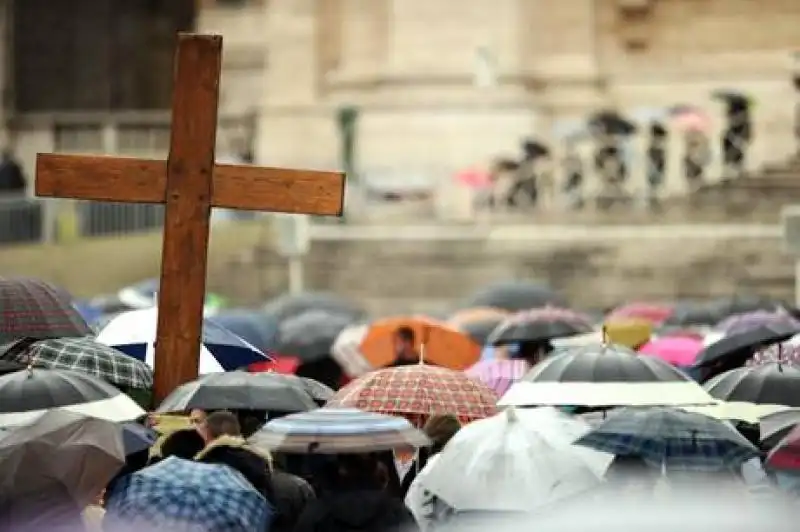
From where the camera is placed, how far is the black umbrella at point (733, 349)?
36.6 ft

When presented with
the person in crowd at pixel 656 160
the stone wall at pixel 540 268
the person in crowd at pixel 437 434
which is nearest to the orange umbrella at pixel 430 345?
the person in crowd at pixel 437 434

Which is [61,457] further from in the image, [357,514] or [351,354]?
[351,354]

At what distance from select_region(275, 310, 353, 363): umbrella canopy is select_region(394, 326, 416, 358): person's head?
704 millimetres

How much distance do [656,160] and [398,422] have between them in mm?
22351

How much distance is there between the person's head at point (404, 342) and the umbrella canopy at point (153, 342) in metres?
1.70

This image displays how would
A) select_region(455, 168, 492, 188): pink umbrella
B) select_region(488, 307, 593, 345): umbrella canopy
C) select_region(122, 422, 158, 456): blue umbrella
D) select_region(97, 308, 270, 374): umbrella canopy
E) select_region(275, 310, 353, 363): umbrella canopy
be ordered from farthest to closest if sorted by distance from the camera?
select_region(455, 168, 492, 188): pink umbrella → select_region(275, 310, 353, 363): umbrella canopy → select_region(488, 307, 593, 345): umbrella canopy → select_region(97, 308, 270, 374): umbrella canopy → select_region(122, 422, 158, 456): blue umbrella

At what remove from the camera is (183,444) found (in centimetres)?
812

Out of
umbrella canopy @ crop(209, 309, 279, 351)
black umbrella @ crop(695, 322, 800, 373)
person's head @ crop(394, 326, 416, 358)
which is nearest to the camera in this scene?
black umbrella @ crop(695, 322, 800, 373)

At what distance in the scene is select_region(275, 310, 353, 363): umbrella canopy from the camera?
1350 cm

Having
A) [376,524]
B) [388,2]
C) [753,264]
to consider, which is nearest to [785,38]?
[388,2]

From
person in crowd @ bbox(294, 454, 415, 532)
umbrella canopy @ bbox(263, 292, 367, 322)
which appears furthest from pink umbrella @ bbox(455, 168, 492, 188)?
person in crowd @ bbox(294, 454, 415, 532)

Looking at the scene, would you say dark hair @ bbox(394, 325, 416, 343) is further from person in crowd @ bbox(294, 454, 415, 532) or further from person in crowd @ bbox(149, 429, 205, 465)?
person in crowd @ bbox(294, 454, 415, 532)

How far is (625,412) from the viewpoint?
7910mm

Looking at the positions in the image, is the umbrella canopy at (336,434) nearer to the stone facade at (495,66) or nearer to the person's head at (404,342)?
the person's head at (404,342)
